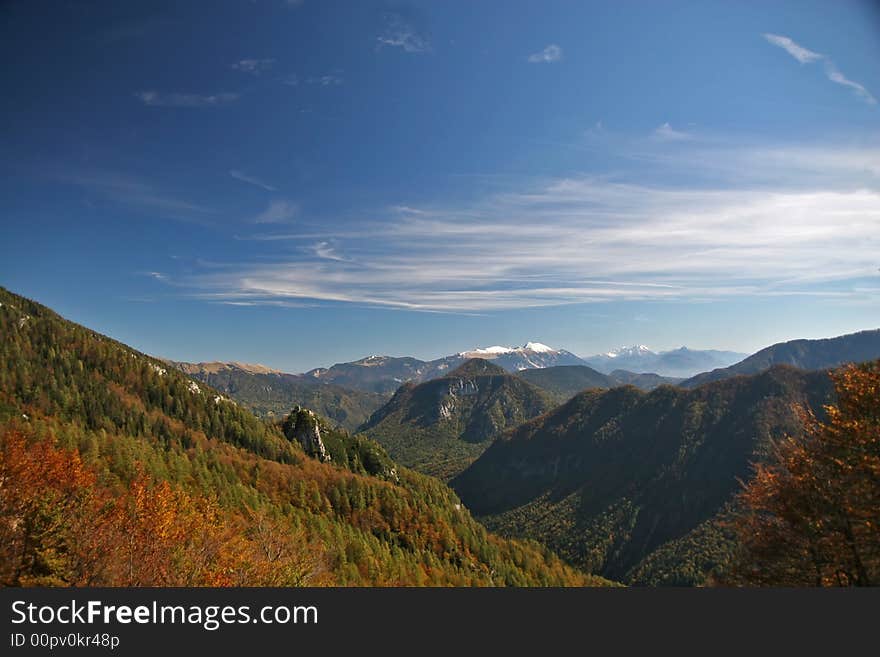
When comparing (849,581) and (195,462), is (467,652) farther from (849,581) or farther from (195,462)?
(195,462)

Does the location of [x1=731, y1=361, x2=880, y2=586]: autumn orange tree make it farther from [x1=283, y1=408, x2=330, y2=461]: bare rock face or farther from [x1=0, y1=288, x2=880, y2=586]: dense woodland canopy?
[x1=283, y1=408, x2=330, y2=461]: bare rock face

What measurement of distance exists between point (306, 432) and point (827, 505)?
162m

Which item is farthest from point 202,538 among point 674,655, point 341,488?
point 341,488

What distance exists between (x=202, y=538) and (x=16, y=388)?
127238 millimetres

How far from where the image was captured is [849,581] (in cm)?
1609

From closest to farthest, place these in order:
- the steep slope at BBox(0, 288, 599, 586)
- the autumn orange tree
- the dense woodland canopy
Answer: the autumn orange tree
the dense woodland canopy
the steep slope at BBox(0, 288, 599, 586)

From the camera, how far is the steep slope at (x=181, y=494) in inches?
898

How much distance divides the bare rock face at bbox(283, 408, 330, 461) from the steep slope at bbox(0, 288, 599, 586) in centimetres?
115

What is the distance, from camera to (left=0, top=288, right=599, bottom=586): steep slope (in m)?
22.8

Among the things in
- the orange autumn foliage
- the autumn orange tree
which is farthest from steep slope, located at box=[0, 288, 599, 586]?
the autumn orange tree

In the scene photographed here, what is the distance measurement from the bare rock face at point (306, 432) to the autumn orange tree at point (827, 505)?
150 m

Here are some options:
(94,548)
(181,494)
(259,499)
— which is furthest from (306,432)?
(94,548)

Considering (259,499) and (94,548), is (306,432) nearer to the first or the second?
(259,499)

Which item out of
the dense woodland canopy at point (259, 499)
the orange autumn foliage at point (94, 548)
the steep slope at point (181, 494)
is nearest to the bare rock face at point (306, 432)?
the dense woodland canopy at point (259, 499)
